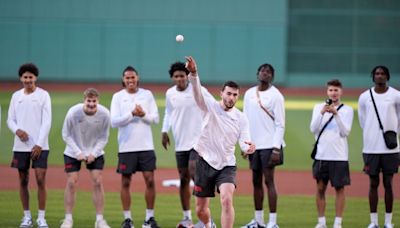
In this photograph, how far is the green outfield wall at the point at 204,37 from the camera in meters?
49.5

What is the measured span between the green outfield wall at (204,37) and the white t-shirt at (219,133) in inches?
1447

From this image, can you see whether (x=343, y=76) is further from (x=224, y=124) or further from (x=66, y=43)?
(x=224, y=124)

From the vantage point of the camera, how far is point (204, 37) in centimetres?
4969

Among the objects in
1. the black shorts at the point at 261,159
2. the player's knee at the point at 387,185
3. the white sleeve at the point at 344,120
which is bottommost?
the player's knee at the point at 387,185

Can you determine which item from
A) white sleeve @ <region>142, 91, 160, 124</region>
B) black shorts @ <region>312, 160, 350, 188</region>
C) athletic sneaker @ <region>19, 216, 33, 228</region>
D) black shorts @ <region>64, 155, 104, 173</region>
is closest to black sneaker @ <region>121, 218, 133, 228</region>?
black shorts @ <region>64, 155, 104, 173</region>

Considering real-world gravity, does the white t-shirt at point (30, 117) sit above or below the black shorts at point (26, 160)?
above

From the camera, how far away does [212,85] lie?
1957 inches

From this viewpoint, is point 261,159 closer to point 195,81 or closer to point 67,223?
point 195,81

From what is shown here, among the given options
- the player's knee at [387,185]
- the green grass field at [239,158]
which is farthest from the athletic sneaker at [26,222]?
the green grass field at [239,158]

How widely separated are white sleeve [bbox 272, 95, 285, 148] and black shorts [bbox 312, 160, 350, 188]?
72cm

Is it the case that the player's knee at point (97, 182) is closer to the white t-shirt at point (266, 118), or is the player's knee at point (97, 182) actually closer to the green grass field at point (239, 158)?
the white t-shirt at point (266, 118)

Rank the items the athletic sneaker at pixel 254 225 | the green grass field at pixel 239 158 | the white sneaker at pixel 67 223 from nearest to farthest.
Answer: the white sneaker at pixel 67 223 < the athletic sneaker at pixel 254 225 < the green grass field at pixel 239 158

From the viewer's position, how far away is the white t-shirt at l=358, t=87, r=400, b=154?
14.6 metres

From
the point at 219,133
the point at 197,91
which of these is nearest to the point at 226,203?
the point at 219,133
